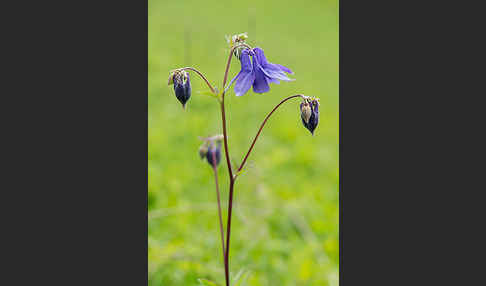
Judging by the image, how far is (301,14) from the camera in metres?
5.31

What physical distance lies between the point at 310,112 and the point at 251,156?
3056 millimetres

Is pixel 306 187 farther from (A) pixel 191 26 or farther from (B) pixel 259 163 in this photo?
(A) pixel 191 26

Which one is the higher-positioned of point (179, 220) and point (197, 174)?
point (197, 174)

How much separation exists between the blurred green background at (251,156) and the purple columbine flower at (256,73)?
85 centimetres

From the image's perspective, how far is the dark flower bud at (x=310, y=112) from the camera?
2.17 metres

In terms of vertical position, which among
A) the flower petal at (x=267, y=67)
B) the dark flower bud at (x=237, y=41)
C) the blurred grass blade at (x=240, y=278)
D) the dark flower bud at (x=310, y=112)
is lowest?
the blurred grass blade at (x=240, y=278)

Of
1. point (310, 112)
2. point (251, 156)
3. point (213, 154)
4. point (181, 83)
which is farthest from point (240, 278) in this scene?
point (251, 156)

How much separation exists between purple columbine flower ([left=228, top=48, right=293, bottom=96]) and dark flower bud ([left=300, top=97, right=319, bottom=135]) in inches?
6.8

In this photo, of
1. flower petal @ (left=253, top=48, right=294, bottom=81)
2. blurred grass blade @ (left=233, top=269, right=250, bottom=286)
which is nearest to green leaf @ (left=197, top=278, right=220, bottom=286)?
blurred grass blade @ (left=233, top=269, right=250, bottom=286)

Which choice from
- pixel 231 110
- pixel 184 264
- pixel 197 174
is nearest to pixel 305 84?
pixel 231 110

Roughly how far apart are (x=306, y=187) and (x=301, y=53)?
2528mm

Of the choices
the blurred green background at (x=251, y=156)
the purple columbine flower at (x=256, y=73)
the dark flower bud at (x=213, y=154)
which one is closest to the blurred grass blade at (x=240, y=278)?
the dark flower bud at (x=213, y=154)

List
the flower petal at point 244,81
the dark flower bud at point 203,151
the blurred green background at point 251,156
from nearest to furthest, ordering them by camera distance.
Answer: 1. the flower petal at point 244,81
2. the dark flower bud at point 203,151
3. the blurred green background at point 251,156

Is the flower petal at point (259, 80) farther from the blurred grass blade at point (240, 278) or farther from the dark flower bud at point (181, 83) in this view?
the blurred grass blade at point (240, 278)
